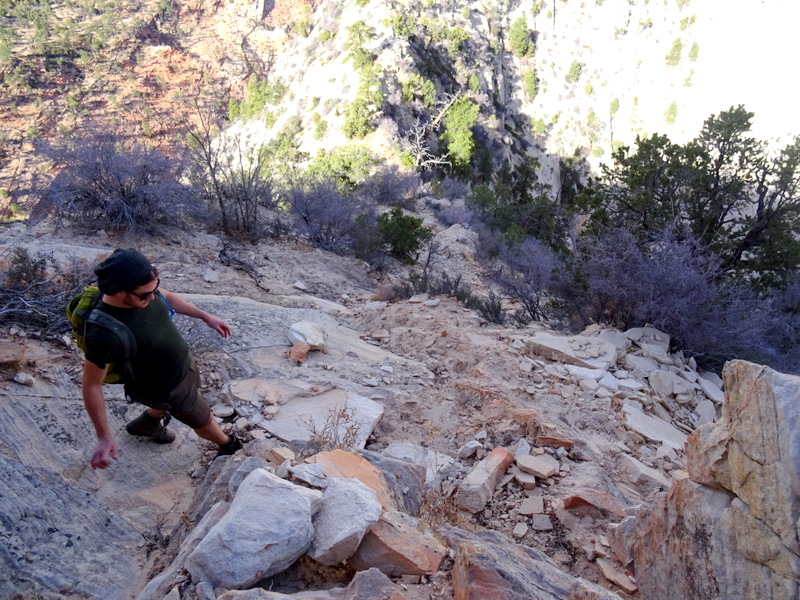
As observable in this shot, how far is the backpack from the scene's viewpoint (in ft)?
7.23

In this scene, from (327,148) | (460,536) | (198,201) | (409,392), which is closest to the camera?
(460,536)

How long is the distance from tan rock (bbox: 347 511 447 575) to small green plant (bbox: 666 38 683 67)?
35744 millimetres

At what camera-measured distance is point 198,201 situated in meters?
8.59

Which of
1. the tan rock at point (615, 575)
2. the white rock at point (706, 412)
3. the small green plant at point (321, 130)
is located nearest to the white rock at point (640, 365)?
the white rock at point (706, 412)

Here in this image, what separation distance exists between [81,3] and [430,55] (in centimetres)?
1932

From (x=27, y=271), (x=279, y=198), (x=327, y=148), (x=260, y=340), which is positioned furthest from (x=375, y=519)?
(x=327, y=148)

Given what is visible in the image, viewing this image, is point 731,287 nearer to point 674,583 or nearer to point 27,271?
point 674,583

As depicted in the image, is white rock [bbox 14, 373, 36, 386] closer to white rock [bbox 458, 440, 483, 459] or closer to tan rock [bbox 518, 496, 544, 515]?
white rock [bbox 458, 440, 483, 459]

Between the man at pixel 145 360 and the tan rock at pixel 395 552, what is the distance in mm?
1143

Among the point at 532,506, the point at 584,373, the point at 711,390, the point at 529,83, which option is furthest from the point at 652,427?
the point at 529,83

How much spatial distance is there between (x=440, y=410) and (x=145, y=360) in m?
2.09

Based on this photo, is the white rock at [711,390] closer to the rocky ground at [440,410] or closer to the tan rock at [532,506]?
the rocky ground at [440,410]

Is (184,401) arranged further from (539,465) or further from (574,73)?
(574,73)

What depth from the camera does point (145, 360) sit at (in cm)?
250
